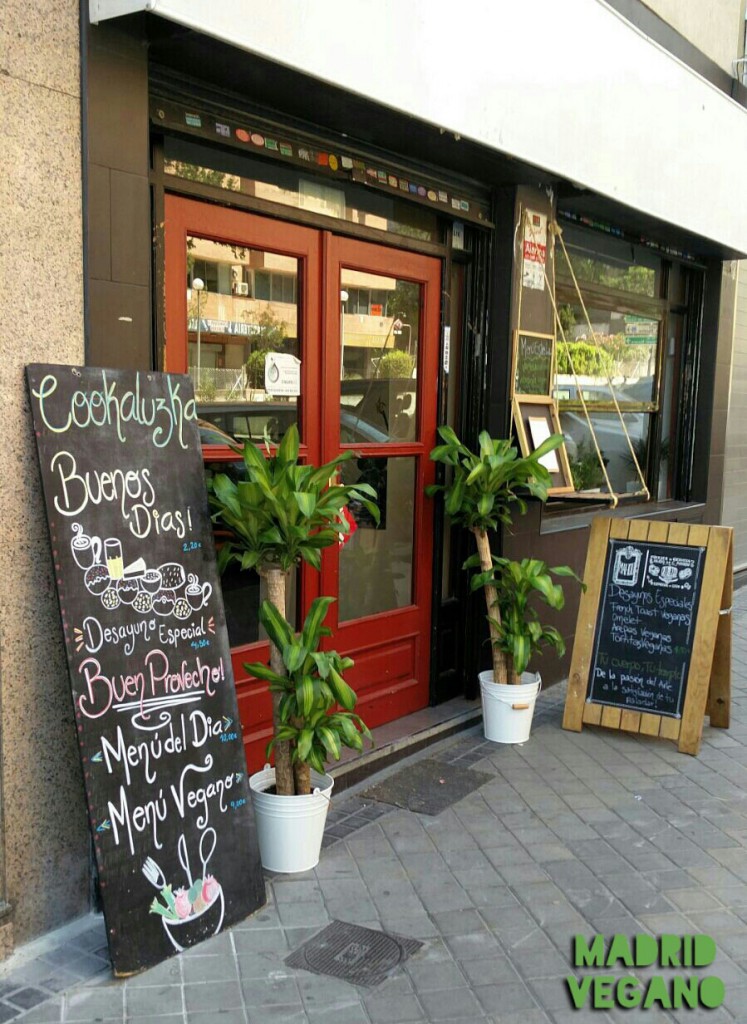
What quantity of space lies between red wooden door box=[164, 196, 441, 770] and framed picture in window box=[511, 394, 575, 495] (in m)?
0.54

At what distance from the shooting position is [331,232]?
189 inches

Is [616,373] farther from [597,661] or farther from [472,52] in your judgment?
[472,52]

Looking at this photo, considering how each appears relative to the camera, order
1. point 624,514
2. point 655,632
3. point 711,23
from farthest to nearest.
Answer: point 711,23, point 624,514, point 655,632

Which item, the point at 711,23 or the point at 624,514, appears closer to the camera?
the point at 624,514

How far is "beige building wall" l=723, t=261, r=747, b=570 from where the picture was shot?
9.55m

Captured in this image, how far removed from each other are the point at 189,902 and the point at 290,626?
1033 millimetres

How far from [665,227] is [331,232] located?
3.39 metres

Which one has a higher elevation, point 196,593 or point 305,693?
point 196,593

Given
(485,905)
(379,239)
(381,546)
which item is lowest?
(485,905)

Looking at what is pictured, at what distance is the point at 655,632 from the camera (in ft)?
18.2

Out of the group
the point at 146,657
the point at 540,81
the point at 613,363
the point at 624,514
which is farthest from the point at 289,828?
the point at 613,363

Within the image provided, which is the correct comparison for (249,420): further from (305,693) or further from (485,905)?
(485,905)

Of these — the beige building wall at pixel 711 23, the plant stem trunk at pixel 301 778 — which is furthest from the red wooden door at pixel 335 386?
the beige building wall at pixel 711 23

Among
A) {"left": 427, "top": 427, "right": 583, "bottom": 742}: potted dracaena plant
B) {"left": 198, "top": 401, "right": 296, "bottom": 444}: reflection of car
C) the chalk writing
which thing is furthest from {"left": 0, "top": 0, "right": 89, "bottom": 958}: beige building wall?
the chalk writing
